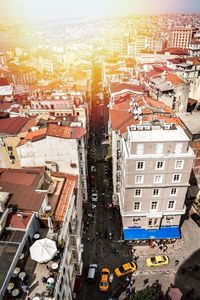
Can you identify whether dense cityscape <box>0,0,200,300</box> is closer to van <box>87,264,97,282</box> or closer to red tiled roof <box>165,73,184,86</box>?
van <box>87,264,97,282</box>

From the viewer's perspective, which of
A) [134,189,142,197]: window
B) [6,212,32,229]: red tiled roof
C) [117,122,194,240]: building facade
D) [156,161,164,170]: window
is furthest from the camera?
[134,189,142,197]: window

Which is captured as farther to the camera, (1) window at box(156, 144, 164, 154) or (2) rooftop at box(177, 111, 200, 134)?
(2) rooftop at box(177, 111, 200, 134)

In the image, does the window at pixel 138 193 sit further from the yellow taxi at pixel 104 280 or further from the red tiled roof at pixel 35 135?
the red tiled roof at pixel 35 135

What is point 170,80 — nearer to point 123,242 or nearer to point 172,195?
point 172,195

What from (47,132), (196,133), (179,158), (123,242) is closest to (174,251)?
(123,242)

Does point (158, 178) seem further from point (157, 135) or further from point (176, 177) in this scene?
point (157, 135)

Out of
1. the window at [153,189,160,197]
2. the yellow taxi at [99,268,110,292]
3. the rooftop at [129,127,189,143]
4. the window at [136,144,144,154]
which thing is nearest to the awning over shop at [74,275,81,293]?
the yellow taxi at [99,268,110,292]

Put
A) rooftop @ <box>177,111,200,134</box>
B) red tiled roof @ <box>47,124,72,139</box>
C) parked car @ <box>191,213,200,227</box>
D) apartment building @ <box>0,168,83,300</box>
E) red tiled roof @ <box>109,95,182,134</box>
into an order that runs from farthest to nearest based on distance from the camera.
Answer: parked car @ <box>191,213,200,227</box> < rooftop @ <box>177,111,200,134</box> < red tiled roof @ <box>109,95,182,134</box> < red tiled roof @ <box>47,124,72,139</box> < apartment building @ <box>0,168,83,300</box>
